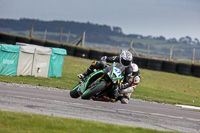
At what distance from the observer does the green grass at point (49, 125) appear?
692 centimetres

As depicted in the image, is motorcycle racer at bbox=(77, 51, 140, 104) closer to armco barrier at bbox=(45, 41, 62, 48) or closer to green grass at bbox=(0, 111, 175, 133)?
green grass at bbox=(0, 111, 175, 133)

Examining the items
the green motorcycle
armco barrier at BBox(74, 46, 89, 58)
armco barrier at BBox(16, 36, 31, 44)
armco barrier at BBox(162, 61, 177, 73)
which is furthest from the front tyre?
armco barrier at BBox(16, 36, 31, 44)

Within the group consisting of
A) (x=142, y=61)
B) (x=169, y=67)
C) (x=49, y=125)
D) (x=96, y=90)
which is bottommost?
(x=169, y=67)

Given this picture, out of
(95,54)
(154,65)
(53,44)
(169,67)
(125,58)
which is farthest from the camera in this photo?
(53,44)

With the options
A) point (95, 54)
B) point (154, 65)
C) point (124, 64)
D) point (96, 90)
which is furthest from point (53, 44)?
point (96, 90)

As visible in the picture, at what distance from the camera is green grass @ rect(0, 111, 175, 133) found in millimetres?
6916

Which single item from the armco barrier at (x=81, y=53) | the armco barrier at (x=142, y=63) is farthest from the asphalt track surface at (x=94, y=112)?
the armco barrier at (x=81, y=53)

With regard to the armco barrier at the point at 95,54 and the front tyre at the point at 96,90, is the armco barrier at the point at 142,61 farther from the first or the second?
the front tyre at the point at 96,90

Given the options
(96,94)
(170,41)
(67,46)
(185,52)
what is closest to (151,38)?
(170,41)

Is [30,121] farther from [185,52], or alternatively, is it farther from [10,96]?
[185,52]

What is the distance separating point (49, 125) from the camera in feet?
24.1

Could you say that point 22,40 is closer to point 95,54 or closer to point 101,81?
point 95,54

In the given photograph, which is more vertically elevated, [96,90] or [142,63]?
[96,90]

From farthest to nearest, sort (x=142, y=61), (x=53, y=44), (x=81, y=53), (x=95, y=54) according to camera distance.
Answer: (x=81, y=53) < (x=53, y=44) < (x=95, y=54) < (x=142, y=61)
